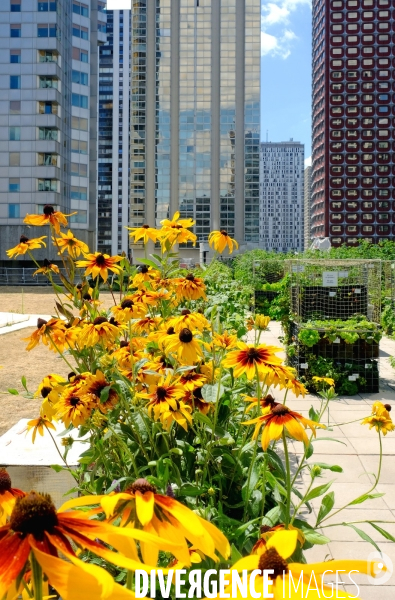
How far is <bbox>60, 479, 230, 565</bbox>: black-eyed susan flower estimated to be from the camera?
0.49 meters

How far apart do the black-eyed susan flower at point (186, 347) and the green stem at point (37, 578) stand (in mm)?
1242

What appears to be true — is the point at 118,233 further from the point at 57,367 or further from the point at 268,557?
the point at 268,557

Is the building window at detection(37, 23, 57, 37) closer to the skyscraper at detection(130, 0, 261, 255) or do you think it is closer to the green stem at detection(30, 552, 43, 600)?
the skyscraper at detection(130, 0, 261, 255)

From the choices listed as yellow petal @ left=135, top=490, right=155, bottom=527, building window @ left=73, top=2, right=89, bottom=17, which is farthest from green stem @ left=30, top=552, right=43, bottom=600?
building window @ left=73, top=2, right=89, bottom=17

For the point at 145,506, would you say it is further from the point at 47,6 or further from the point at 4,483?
the point at 47,6

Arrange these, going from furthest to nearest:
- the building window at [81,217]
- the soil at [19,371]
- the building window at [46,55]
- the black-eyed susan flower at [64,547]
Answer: the building window at [81,217] → the building window at [46,55] → the soil at [19,371] → the black-eyed susan flower at [64,547]

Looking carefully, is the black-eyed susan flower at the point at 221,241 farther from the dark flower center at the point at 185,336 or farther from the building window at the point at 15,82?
the building window at the point at 15,82

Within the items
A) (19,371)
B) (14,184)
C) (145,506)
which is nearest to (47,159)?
(14,184)

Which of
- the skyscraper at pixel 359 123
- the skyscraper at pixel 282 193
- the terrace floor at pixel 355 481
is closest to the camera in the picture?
the terrace floor at pixel 355 481

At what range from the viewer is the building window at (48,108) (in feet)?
116

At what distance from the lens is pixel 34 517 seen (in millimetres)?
460

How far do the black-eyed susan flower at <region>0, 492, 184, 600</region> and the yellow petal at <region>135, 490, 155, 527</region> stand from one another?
61 mm

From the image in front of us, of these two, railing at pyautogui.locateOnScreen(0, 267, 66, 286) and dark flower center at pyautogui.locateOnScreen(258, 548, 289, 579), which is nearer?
dark flower center at pyautogui.locateOnScreen(258, 548, 289, 579)

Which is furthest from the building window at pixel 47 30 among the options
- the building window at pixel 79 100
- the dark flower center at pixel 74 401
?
the dark flower center at pixel 74 401
